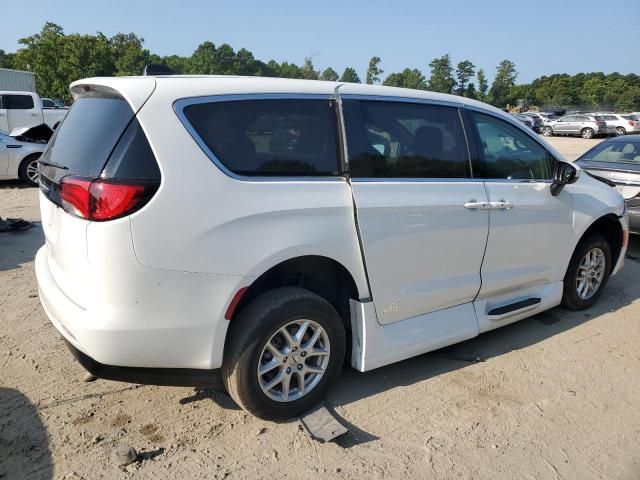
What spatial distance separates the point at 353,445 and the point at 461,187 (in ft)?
5.93

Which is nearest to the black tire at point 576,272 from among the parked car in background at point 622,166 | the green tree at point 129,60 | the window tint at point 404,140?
the window tint at point 404,140

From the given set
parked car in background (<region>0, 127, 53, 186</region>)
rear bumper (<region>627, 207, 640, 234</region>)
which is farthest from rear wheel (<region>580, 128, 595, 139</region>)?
parked car in background (<region>0, 127, 53, 186</region>)

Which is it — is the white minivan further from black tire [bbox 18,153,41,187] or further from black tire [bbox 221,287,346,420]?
black tire [bbox 18,153,41,187]

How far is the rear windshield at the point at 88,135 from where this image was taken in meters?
2.44

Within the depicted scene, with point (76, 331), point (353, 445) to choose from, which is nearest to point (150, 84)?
point (76, 331)

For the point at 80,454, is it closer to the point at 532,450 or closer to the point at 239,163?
the point at 239,163

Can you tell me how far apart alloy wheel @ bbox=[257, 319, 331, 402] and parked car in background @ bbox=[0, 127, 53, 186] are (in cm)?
953

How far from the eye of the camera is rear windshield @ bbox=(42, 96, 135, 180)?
7.99 ft

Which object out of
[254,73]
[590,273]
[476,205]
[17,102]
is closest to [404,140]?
[476,205]

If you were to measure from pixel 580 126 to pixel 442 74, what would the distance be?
5751 cm

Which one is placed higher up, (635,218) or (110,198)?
(110,198)

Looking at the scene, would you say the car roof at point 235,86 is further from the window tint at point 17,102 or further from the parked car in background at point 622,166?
the window tint at point 17,102

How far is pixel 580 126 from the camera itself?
35.5m

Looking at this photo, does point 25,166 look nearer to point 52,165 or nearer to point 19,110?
point 19,110
